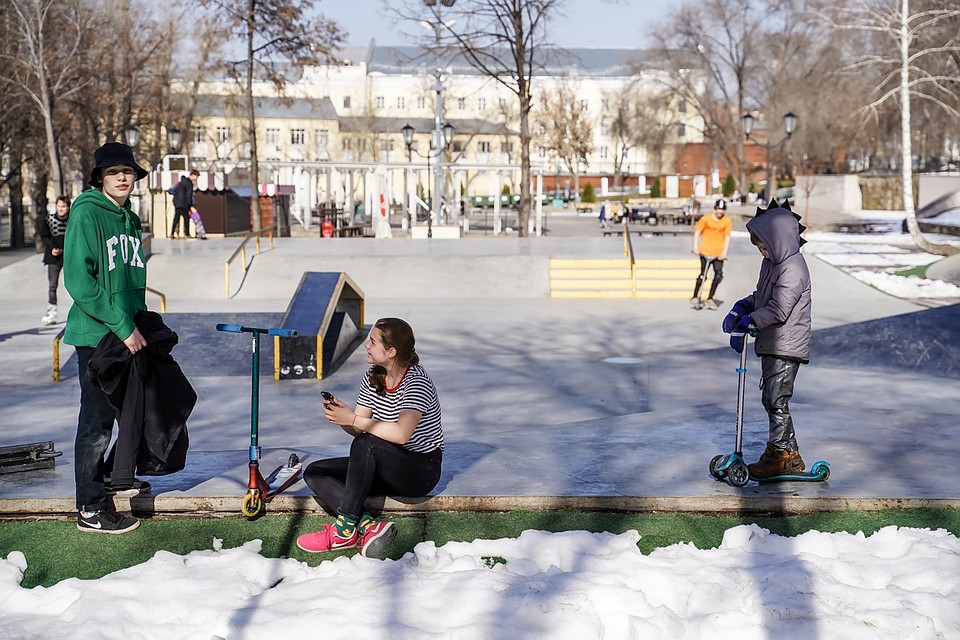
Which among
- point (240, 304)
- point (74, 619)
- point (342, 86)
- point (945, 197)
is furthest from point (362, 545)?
point (342, 86)

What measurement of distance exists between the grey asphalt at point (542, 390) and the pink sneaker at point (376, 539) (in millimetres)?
476

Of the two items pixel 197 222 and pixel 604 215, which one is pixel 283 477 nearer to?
pixel 197 222

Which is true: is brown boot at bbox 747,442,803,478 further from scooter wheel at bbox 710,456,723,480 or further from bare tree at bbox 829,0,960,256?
bare tree at bbox 829,0,960,256

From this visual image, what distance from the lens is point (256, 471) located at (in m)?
5.67

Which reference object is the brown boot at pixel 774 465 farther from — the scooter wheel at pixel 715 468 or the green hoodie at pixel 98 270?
the green hoodie at pixel 98 270

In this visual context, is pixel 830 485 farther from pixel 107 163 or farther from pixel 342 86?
pixel 342 86

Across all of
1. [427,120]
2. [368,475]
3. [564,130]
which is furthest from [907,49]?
[427,120]

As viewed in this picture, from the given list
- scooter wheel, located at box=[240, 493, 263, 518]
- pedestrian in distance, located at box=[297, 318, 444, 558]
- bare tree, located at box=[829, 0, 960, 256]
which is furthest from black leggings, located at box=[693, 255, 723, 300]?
scooter wheel, located at box=[240, 493, 263, 518]

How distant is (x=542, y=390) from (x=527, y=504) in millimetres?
5111

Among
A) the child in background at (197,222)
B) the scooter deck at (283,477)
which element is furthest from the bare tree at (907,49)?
the scooter deck at (283,477)

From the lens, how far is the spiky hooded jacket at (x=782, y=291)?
19.9ft

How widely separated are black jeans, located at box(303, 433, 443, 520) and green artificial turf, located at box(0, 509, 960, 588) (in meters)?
0.21

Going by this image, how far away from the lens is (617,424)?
8398 millimetres

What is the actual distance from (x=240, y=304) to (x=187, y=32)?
2938 cm
